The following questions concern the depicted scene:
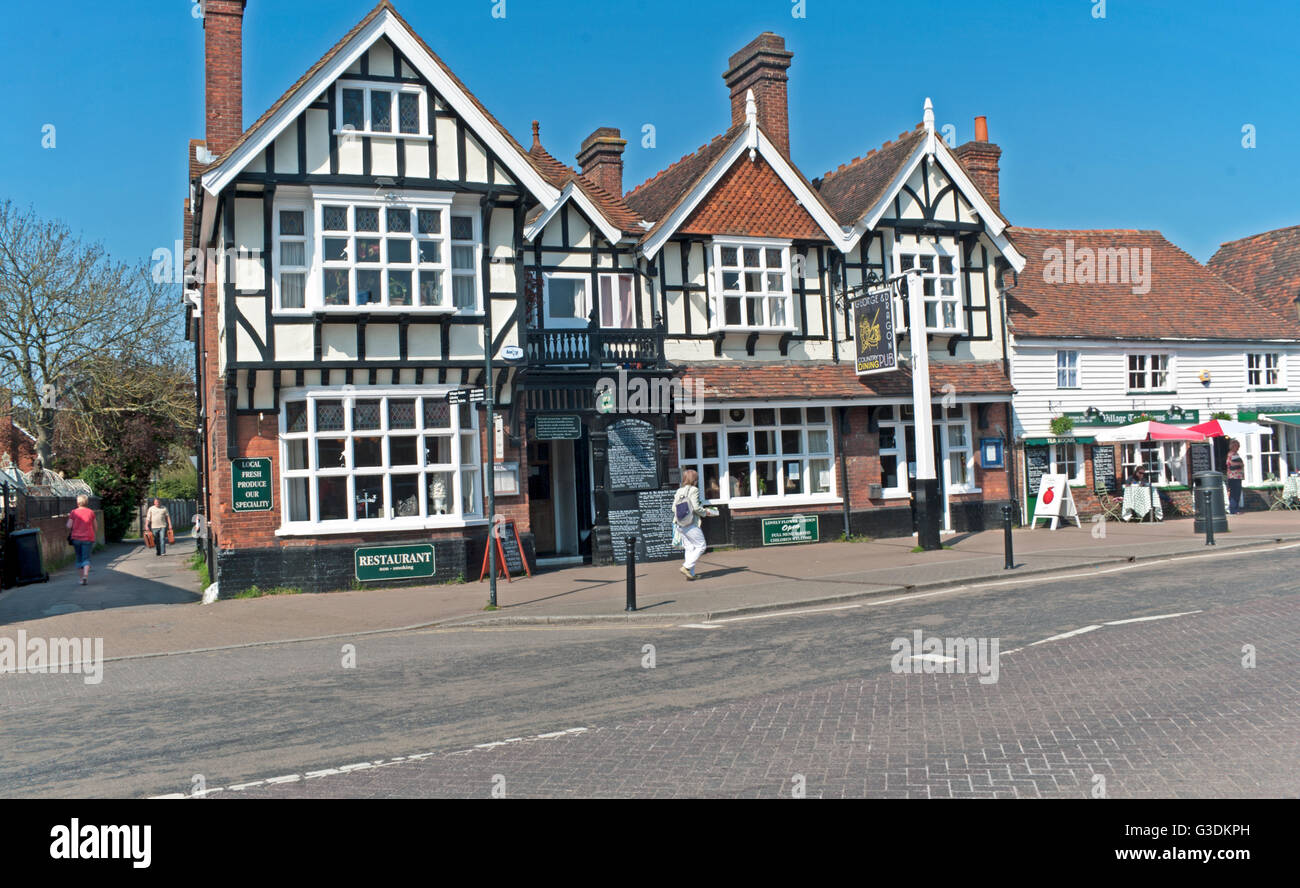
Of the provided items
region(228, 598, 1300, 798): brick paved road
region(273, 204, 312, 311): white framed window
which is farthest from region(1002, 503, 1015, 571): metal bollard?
region(273, 204, 312, 311): white framed window

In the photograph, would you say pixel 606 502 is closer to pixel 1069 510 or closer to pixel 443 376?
pixel 443 376

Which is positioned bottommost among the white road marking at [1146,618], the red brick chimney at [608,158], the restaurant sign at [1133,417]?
the white road marking at [1146,618]

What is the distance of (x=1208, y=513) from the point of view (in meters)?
20.0

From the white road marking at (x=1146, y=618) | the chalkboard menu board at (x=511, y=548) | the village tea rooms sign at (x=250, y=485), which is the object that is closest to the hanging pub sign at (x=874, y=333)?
the chalkboard menu board at (x=511, y=548)

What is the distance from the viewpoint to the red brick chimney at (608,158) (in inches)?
1009

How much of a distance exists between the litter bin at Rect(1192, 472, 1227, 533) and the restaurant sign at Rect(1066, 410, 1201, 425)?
5.24m

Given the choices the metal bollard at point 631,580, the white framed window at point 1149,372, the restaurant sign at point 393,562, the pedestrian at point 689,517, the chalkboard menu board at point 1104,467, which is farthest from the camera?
the white framed window at point 1149,372

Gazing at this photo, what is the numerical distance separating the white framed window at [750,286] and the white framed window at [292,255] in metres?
8.60

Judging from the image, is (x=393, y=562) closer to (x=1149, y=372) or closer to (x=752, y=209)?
(x=752, y=209)

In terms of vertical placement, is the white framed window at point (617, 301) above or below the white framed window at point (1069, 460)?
above

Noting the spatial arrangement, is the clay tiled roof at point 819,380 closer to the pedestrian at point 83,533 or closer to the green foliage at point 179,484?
the pedestrian at point 83,533

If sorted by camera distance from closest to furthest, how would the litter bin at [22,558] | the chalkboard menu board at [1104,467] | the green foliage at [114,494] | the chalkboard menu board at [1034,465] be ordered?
the litter bin at [22,558] < the chalkboard menu board at [1034,465] < the chalkboard menu board at [1104,467] < the green foliage at [114,494]

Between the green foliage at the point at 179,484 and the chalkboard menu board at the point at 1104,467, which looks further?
the green foliage at the point at 179,484

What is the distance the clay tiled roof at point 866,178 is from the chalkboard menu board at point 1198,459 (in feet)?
36.2
